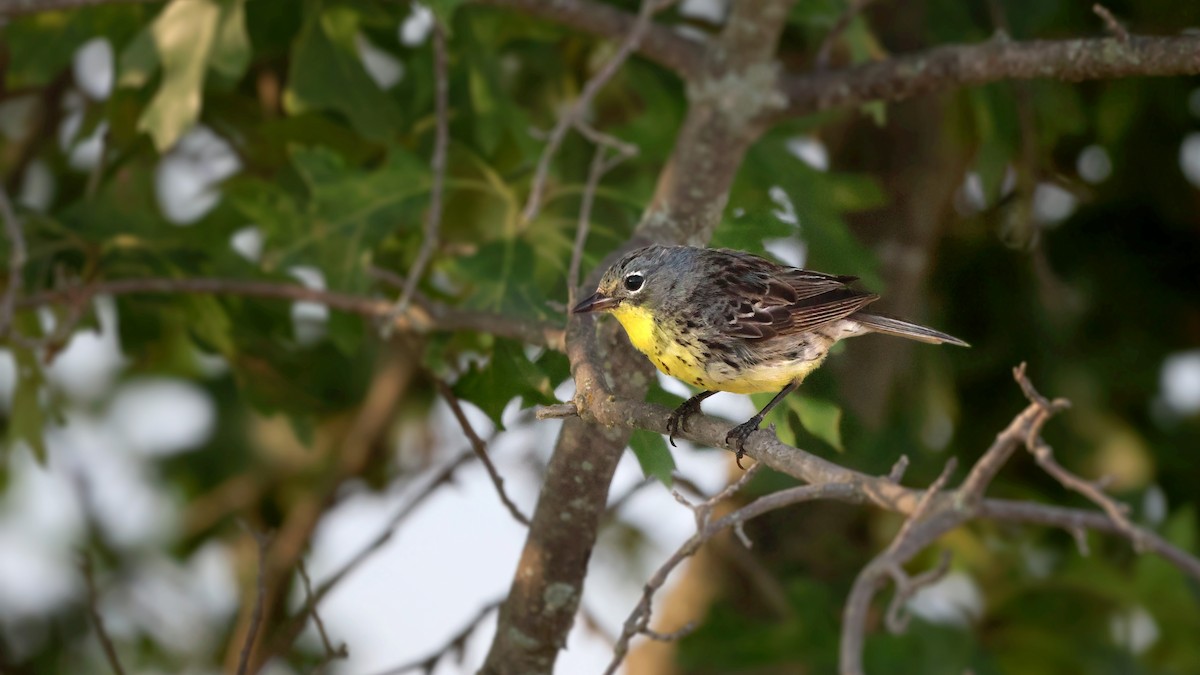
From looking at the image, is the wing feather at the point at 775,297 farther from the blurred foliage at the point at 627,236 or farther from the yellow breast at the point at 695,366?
the blurred foliage at the point at 627,236

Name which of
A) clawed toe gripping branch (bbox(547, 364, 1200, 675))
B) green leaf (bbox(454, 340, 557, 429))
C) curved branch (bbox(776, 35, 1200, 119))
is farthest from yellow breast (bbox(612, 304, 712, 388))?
curved branch (bbox(776, 35, 1200, 119))

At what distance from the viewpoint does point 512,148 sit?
5199mm

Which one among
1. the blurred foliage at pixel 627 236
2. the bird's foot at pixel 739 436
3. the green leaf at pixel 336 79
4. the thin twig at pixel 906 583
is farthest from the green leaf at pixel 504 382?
the thin twig at pixel 906 583

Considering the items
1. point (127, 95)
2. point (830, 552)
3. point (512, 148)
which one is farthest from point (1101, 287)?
point (127, 95)

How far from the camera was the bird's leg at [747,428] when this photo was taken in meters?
2.82

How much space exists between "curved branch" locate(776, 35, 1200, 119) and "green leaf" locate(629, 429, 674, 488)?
3.88 feet

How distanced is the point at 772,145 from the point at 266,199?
1.69m

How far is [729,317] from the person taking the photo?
3.41m

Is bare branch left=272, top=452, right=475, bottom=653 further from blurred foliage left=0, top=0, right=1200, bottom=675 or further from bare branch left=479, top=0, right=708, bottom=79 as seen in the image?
bare branch left=479, top=0, right=708, bottom=79

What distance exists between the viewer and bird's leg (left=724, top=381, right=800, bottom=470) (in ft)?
9.25

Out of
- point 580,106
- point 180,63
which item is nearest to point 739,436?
point 580,106

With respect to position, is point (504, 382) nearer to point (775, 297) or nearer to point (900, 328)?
point (775, 297)

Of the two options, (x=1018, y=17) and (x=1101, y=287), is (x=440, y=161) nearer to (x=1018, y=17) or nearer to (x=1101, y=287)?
(x=1018, y=17)

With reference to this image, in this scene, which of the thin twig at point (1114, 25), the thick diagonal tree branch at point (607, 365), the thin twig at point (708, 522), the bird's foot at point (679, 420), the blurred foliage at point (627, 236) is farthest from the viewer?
the blurred foliage at point (627, 236)
